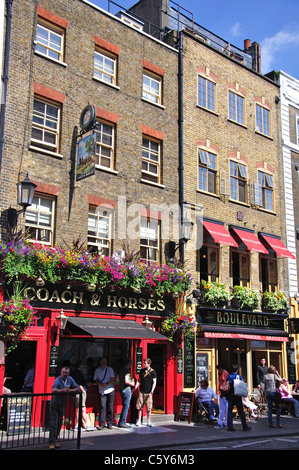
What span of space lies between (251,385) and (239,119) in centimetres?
1118

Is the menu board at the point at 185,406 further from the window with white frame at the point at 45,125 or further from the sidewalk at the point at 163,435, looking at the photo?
the window with white frame at the point at 45,125

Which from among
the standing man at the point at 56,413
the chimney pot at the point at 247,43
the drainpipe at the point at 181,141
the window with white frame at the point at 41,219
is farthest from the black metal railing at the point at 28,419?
the chimney pot at the point at 247,43

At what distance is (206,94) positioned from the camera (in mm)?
20078

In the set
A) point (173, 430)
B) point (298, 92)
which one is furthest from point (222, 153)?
point (173, 430)

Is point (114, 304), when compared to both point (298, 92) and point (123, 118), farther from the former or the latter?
point (298, 92)

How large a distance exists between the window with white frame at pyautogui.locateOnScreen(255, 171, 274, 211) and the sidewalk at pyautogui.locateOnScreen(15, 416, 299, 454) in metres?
9.69

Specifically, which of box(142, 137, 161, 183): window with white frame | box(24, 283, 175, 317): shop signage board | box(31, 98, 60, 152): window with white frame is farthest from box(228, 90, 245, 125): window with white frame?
box(24, 283, 175, 317): shop signage board

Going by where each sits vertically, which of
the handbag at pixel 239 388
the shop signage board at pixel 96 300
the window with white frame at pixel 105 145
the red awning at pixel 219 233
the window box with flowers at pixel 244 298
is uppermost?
the window with white frame at pixel 105 145

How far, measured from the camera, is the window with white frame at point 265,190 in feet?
70.6

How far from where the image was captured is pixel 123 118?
54.4 feet

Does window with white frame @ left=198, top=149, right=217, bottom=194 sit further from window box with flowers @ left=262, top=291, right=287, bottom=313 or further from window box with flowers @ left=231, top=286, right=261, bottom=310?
window box with flowers @ left=262, top=291, right=287, bottom=313

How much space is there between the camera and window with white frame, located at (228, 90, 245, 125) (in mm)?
21234

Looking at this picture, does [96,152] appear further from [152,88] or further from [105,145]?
[152,88]

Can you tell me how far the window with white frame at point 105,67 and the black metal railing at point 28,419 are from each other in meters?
10.2
